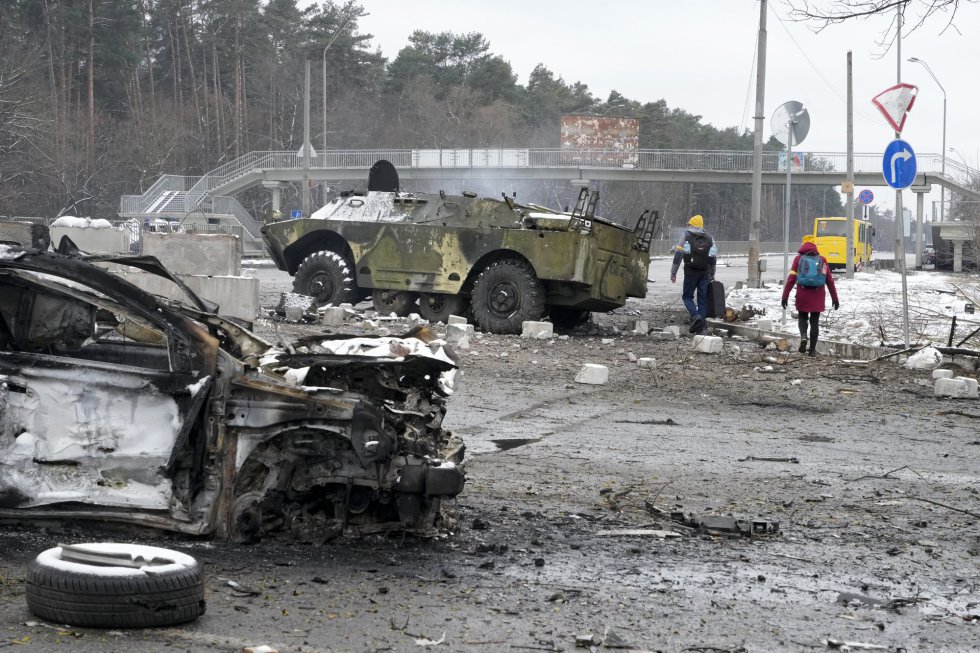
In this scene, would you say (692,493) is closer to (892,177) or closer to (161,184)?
(892,177)

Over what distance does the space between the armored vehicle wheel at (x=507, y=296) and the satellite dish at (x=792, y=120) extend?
700cm

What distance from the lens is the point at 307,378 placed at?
19.8 ft

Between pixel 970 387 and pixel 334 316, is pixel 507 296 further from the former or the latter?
pixel 970 387

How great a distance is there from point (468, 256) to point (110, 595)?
13870mm

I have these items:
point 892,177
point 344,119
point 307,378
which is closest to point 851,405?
point 892,177

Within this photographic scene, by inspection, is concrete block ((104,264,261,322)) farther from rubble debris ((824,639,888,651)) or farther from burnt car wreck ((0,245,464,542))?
rubble debris ((824,639,888,651))

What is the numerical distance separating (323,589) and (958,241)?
4217cm

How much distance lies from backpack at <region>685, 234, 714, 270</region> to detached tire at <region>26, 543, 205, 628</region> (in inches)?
570

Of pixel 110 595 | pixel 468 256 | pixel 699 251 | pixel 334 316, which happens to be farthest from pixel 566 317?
pixel 110 595

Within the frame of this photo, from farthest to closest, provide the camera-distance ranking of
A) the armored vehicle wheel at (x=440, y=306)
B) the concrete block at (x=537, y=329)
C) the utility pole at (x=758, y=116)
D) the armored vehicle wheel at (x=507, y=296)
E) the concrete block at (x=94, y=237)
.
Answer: the utility pole at (x=758, y=116)
the concrete block at (x=94, y=237)
the armored vehicle wheel at (x=440, y=306)
the armored vehicle wheel at (x=507, y=296)
the concrete block at (x=537, y=329)

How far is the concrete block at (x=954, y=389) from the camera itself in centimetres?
1234

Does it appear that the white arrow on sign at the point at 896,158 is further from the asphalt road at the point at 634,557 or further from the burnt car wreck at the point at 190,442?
the burnt car wreck at the point at 190,442

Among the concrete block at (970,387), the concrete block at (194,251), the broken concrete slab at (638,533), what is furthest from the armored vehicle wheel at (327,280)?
the broken concrete slab at (638,533)

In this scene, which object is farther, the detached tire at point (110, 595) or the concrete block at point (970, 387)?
the concrete block at point (970, 387)
